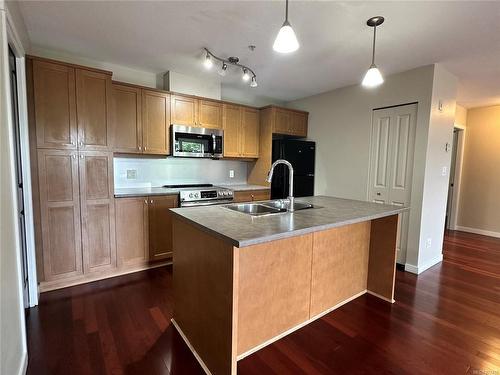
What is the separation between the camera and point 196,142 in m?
3.54

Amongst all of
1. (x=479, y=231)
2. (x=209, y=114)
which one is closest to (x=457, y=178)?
(x=479, y=231)

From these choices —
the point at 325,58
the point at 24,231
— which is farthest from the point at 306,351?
the point at 325,58

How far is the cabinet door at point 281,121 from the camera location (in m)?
4.09

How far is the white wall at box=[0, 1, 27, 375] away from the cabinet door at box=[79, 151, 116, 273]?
104 centimetres

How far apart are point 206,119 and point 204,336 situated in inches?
111

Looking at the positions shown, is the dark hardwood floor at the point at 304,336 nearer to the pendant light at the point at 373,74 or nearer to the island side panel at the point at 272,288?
the island side panel at the point at 272,288

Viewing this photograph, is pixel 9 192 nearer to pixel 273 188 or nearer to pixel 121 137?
pixel 121 137

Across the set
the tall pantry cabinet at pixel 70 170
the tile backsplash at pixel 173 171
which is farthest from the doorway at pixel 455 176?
the tall pantry cabinet at pixel 70 170

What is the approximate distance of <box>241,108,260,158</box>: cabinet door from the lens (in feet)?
13.3

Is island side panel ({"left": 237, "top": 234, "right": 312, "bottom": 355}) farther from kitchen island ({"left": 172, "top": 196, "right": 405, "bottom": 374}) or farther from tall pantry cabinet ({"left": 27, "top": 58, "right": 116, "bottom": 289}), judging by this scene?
tall pantry cabinet ({"left": 27, "top": 58, "right": 116, "bottom": 289})

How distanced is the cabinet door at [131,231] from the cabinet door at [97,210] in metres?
0.07

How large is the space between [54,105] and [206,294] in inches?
91.0

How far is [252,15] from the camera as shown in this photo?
6.65ft

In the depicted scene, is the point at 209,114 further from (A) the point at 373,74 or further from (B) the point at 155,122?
(A) the point at 373,74
